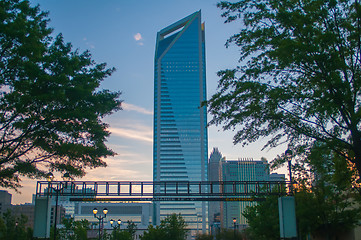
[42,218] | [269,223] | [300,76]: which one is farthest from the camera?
[269,223]

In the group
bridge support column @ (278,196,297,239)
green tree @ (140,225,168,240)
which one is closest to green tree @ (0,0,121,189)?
bridge support column @ (278,196,297,239)

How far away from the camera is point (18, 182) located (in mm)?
30875

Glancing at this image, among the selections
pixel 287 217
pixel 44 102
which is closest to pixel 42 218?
pixel 44 102

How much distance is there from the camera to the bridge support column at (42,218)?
30.5 meters

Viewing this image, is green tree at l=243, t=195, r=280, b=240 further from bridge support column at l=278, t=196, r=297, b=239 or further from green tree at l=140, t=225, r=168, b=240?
green tree at l=140, t=225, r=168, b=240

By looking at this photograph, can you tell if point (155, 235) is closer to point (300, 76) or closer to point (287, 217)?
point (287, 217)

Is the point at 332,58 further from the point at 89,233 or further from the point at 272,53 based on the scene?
the point at 89,233

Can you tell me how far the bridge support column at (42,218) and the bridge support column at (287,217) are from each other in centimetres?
1810

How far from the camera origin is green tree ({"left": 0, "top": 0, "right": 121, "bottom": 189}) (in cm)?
2581

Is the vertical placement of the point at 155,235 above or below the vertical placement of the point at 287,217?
below

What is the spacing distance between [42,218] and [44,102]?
9885 mm

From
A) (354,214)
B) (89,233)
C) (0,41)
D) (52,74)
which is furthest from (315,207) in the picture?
(89,233)

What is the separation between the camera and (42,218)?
30844mm

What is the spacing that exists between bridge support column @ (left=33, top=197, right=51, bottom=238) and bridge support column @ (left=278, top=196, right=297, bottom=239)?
713 inches
